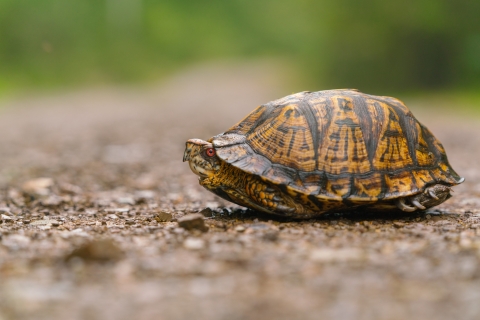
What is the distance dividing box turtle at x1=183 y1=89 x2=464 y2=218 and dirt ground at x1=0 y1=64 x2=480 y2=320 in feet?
0.63

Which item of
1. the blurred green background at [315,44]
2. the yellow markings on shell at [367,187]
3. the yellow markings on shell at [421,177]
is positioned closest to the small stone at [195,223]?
the yellow markings on shell at [367,187]

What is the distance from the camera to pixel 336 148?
418cm

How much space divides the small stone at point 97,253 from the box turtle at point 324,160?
1.37m

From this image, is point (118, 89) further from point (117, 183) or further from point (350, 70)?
point (117, 183)

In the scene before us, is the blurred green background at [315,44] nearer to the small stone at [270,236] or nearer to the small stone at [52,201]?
the small stone at [52,201]

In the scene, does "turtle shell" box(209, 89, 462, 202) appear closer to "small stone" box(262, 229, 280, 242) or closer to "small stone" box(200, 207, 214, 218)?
"small stone" box(262, 229, 280, 242)

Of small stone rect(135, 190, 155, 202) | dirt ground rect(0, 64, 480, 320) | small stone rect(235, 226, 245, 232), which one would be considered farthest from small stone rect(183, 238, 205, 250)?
small stone rect(135, 190, 155, 202)

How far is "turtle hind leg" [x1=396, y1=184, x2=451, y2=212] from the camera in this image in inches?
167

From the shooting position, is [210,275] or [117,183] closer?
[210,275]

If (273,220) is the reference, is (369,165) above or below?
above

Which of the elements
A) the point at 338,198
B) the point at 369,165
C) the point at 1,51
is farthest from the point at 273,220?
the point at 1,51

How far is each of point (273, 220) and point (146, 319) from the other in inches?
84.3

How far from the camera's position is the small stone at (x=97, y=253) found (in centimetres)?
294

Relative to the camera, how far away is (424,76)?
932 inches
